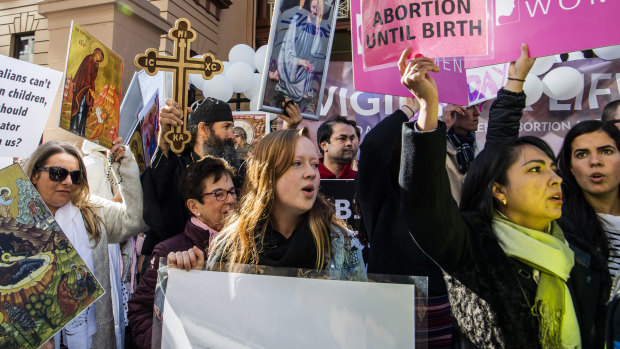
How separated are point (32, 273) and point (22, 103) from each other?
54.2 inches

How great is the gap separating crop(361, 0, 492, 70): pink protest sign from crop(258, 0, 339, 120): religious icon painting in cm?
130

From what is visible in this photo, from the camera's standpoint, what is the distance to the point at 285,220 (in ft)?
6.70

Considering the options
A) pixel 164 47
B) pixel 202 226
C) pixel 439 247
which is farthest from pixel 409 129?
pixel 164 47

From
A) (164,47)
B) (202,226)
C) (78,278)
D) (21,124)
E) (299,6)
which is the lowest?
(78,278)

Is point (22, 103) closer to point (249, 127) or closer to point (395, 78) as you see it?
point (395, 78)

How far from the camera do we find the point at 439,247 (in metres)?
1.54

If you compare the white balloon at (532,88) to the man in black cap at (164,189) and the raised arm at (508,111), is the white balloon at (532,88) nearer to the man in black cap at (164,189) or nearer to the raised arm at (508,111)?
the raised arm at (508,111)

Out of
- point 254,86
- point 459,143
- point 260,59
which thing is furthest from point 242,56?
point 459,143

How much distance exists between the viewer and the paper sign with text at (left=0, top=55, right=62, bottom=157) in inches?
112

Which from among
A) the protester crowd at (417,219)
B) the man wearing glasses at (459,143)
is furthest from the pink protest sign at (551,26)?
the man wearing glasses at (459,143)

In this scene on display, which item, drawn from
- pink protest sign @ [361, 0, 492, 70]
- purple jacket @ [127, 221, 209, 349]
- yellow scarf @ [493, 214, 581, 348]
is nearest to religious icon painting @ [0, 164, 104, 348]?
purple jacket @ [127, 221, 209, 349]

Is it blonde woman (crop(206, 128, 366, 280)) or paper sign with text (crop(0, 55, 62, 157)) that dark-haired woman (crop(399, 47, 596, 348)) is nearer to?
blonde woman (crop(206, 128, 366, 280))

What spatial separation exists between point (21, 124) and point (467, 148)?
2903 millimetres

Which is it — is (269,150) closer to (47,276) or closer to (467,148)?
(47,276)
